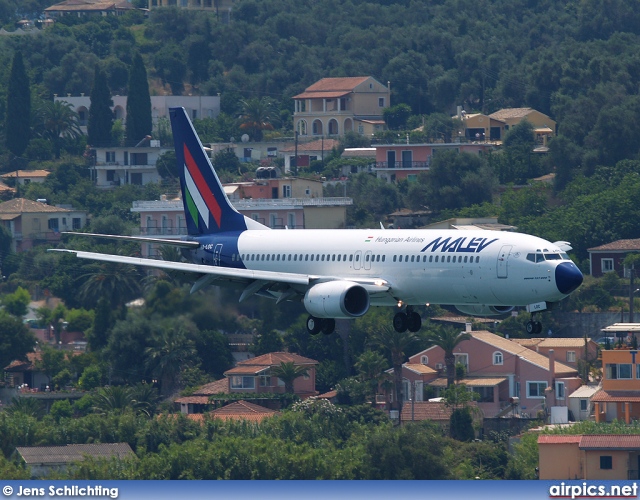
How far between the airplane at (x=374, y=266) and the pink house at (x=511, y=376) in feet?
266

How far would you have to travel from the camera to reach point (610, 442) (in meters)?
131

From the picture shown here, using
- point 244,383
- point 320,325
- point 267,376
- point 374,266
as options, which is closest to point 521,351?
point 267,376

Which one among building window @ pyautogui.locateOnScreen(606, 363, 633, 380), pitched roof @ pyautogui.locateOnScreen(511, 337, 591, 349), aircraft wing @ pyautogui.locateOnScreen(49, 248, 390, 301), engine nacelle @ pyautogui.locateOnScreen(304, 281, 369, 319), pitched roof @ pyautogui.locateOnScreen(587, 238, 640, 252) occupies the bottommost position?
building window @ pyautogui.locateOnScreen(606, 363, 633, 380)

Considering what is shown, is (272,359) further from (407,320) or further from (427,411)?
(407,320)

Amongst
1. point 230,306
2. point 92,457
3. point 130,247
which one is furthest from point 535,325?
point 130,247

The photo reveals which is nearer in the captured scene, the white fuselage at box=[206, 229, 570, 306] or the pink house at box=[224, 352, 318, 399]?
the white fuselage at box=[206, 229, 570, 306]

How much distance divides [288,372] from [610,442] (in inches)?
1680

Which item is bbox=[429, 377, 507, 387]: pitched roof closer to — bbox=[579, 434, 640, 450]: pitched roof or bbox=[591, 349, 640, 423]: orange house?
bbox=[591, 349, 640, 423]: orange house

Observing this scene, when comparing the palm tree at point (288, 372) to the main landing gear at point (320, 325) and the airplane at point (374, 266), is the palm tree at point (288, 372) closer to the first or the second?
the airplane at point (374, 266)

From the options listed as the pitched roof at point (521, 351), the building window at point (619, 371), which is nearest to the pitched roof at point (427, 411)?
the pitched roof at point (521, 351)

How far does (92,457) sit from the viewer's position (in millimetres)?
141625

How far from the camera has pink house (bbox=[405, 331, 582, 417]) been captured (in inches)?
6462

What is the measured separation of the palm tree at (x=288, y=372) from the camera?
546 feet
